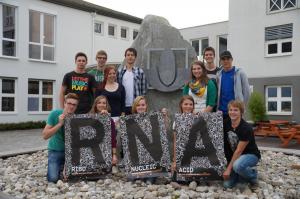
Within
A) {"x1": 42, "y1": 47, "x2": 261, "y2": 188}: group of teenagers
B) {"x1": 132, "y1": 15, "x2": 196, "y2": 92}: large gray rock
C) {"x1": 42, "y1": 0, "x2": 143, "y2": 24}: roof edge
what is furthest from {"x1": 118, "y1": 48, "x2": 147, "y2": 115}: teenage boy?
{"x1": 42, "y1": 0, "x2": 143, "y2": 24}: roof edge

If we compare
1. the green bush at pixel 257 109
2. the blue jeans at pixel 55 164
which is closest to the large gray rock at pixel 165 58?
the blue jeans at pixel 55 164

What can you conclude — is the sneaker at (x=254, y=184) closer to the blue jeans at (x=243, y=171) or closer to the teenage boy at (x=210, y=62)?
the blue jeans at (x=243, y=171)

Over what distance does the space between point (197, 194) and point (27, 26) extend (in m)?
18.5

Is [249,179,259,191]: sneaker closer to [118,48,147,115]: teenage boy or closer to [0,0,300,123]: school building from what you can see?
[118,48,147,115]: teenage boy

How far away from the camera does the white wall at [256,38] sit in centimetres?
2045

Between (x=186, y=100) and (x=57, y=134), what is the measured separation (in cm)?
212

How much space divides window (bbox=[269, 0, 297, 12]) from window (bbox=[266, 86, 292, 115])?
4.45 metres

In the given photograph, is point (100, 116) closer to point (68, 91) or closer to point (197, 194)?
point (68, 91)

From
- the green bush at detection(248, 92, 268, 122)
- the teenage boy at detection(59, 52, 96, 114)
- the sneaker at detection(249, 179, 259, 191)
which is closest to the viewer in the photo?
the sneaker at detection(249, 179, 259, 191)

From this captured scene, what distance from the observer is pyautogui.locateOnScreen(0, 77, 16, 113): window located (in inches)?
782

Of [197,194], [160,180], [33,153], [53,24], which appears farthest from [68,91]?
[53,24]

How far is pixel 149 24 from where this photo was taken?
25.9 feet

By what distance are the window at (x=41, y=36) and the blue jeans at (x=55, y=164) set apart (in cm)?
1672

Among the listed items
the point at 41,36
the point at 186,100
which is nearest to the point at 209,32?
the point at 41,36
